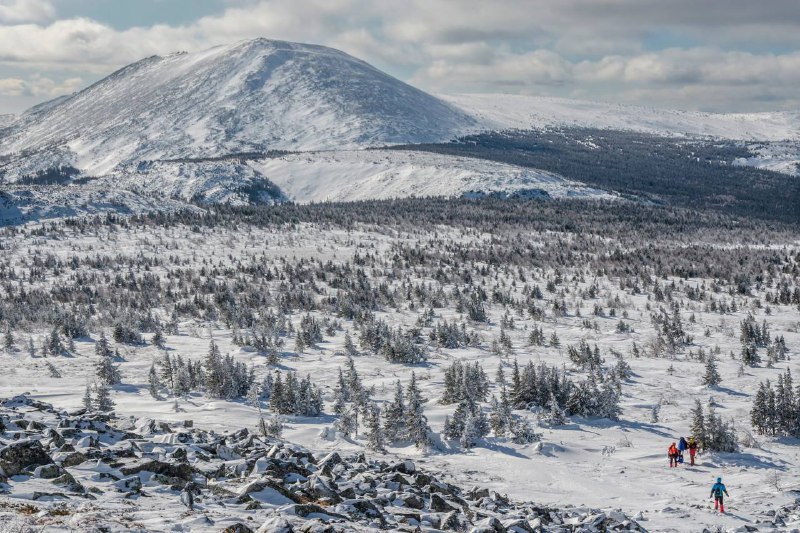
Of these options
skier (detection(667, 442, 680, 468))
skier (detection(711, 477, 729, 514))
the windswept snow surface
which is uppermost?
the windswept snow surface

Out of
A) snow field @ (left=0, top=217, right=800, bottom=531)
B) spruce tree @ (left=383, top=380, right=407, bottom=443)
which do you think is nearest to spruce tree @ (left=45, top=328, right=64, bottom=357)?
snow field @ (left=0, top=217, right=800, bottom=531)

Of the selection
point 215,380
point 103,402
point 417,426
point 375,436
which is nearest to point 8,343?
point 215,380

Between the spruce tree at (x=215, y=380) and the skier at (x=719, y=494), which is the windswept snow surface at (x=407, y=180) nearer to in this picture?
the spruce tree at (x=215, y=380)

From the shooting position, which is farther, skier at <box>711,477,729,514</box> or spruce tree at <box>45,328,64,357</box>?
spruce tree at <box>45,328,64,357</box>

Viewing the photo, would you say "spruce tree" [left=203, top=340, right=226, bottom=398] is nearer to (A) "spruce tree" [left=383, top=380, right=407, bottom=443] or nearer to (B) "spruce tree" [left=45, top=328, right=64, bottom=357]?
(A) "spruce tree" [left=383, top=380, right=407, bottom=443]

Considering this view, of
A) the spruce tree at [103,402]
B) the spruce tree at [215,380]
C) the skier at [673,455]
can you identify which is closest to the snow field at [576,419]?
the skier at [673,455]

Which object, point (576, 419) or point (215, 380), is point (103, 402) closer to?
point (215, 380)

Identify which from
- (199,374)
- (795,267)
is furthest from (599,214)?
(199,374)

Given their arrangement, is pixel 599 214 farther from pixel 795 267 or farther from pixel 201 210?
pixel 201 210
